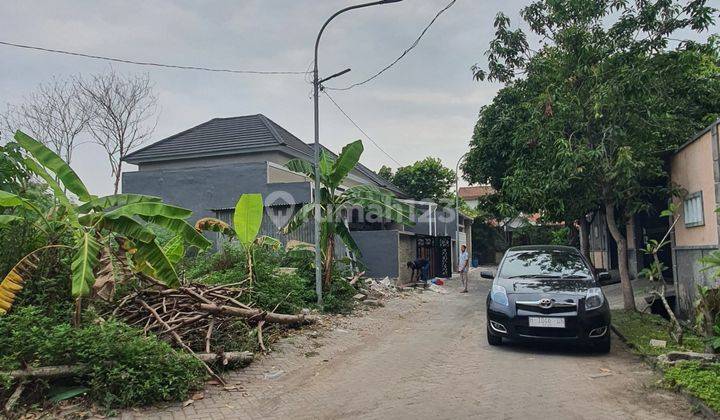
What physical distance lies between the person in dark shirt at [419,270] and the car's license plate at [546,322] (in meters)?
11.2

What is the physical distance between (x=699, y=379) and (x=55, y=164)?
871 cm

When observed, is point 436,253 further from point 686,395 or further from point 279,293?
point 686,395

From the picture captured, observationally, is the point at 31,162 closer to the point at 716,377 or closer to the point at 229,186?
the point at 716,377

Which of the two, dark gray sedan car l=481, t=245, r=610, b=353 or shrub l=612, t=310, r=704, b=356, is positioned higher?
dark gray sedan car l=481, t=245, r=610, b=353

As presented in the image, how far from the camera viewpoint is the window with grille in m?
10.6

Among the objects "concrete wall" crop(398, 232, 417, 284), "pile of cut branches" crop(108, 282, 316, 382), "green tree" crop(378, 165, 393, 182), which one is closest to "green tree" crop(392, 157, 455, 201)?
"green tree" crop(378, 165, 393, 182)

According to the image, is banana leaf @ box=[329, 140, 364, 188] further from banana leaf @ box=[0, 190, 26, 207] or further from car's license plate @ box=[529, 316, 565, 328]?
banana leaf @ box=[0, 190, 26, 207]

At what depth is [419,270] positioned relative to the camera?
19.4 meters

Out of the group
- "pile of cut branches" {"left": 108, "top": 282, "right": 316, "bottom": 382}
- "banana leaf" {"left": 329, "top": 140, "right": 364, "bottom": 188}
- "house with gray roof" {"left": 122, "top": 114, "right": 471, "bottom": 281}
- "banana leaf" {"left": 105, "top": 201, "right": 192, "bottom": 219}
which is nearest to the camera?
"pile of cut branches" {"left": 108, "top": 282, "right": 316, "bottom": 382}

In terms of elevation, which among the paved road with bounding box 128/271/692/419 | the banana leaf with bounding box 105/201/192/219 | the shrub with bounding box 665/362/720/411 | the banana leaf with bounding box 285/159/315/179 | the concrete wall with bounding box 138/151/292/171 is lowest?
the paved road with bounding box 128/271/692/419

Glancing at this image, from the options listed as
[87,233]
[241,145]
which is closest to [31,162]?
[87,233]

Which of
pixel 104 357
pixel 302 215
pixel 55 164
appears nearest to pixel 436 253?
pixel 302 215

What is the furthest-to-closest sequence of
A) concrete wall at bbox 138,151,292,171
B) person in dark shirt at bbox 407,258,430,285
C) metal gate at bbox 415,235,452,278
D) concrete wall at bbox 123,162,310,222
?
metal gate at bbox 415,235,452,278 < concrete wall at bbox 138,151,292,171 < person in dark shirt at bbox 407,258,430,285 < concrete wall at bbox 123,162,310,222

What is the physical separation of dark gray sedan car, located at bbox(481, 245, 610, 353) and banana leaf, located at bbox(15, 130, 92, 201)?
6.47 metres
